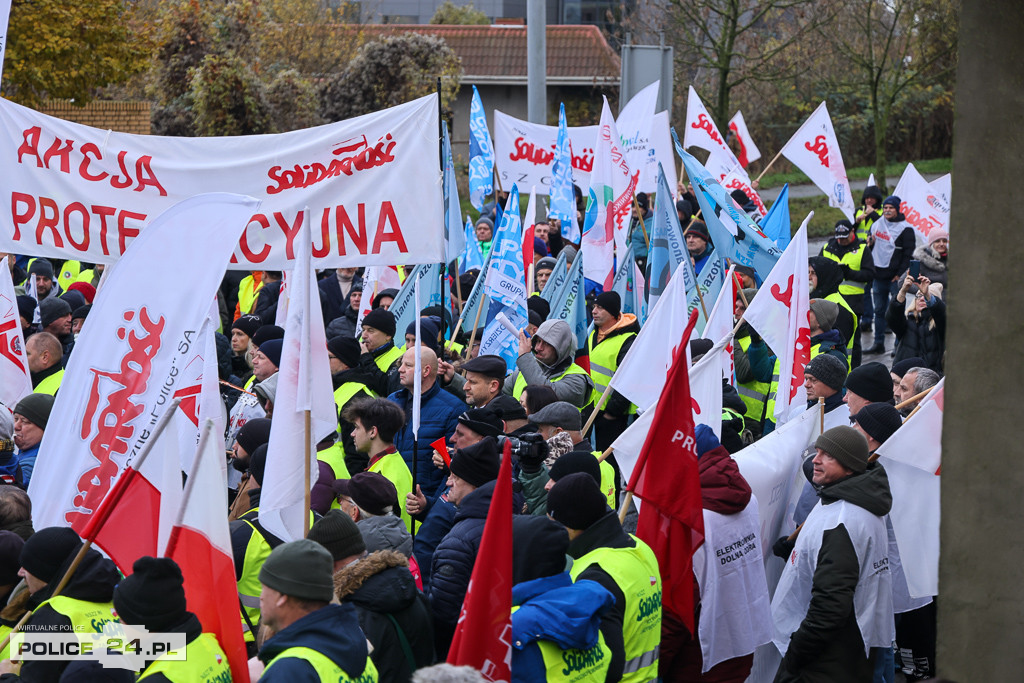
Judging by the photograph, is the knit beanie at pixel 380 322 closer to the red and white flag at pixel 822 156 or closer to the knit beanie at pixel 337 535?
the knit beanie at pixel 337 535

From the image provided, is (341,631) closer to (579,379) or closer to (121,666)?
(121,666)

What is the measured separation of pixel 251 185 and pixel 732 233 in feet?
14.6

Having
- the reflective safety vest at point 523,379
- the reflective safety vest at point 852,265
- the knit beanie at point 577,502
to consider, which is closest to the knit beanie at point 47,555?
the knit beanie at point 577,502

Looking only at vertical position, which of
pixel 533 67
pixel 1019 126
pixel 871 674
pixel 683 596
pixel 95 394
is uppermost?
pixel 533 67

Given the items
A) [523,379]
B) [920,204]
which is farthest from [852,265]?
[523,379]

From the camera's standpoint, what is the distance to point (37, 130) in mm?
6398

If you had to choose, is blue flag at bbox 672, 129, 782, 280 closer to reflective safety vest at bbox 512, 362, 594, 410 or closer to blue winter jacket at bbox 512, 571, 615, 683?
reflective safety vest at bbox 512, 362, 594, 410

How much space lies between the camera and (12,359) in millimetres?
7125

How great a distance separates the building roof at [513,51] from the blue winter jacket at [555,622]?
27678 mm

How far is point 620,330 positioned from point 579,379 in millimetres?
1033

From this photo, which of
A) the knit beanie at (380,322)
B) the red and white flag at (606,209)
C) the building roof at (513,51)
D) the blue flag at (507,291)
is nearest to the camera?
the blue flag at (507,291)

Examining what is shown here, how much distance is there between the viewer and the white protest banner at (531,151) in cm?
1359

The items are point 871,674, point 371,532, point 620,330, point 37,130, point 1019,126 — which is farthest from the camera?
point 620,330

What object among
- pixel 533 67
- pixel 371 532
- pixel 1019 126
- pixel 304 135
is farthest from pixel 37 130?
pixel 533 67
